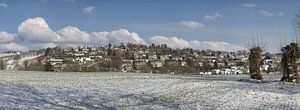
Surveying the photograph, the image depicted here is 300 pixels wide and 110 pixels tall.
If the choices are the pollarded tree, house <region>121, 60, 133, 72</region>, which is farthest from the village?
the pollarded tree

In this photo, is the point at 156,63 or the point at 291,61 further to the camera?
the point at 156,63

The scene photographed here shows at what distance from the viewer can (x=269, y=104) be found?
26891 mm

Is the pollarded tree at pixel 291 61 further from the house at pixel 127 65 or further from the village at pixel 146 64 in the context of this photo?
the house at pixel 127 65

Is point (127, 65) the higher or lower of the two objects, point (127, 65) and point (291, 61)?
the higher

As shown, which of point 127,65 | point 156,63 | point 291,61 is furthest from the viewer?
point 156,63

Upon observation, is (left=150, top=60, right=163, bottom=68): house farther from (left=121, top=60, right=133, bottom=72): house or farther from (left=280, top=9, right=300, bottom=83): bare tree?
(left=280, top=9, right=300, bottom=83): bare tree

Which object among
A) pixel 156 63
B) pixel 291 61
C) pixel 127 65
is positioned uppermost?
pixel 156 63

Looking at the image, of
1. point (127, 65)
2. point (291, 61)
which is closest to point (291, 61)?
point (291, 61)

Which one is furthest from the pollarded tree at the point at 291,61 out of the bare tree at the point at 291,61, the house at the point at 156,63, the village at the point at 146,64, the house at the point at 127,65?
the house at the point at 156,63

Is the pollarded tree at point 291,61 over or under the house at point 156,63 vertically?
under

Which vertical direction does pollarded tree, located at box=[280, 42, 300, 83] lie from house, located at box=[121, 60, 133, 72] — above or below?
below

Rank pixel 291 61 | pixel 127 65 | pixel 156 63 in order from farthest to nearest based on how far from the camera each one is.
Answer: pixel 156 63
pixel 127 65
pixel 291 61

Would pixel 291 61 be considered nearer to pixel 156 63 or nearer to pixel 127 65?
pixel 127 65

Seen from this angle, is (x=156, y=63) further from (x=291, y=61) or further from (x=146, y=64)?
(x=291, y=61)
